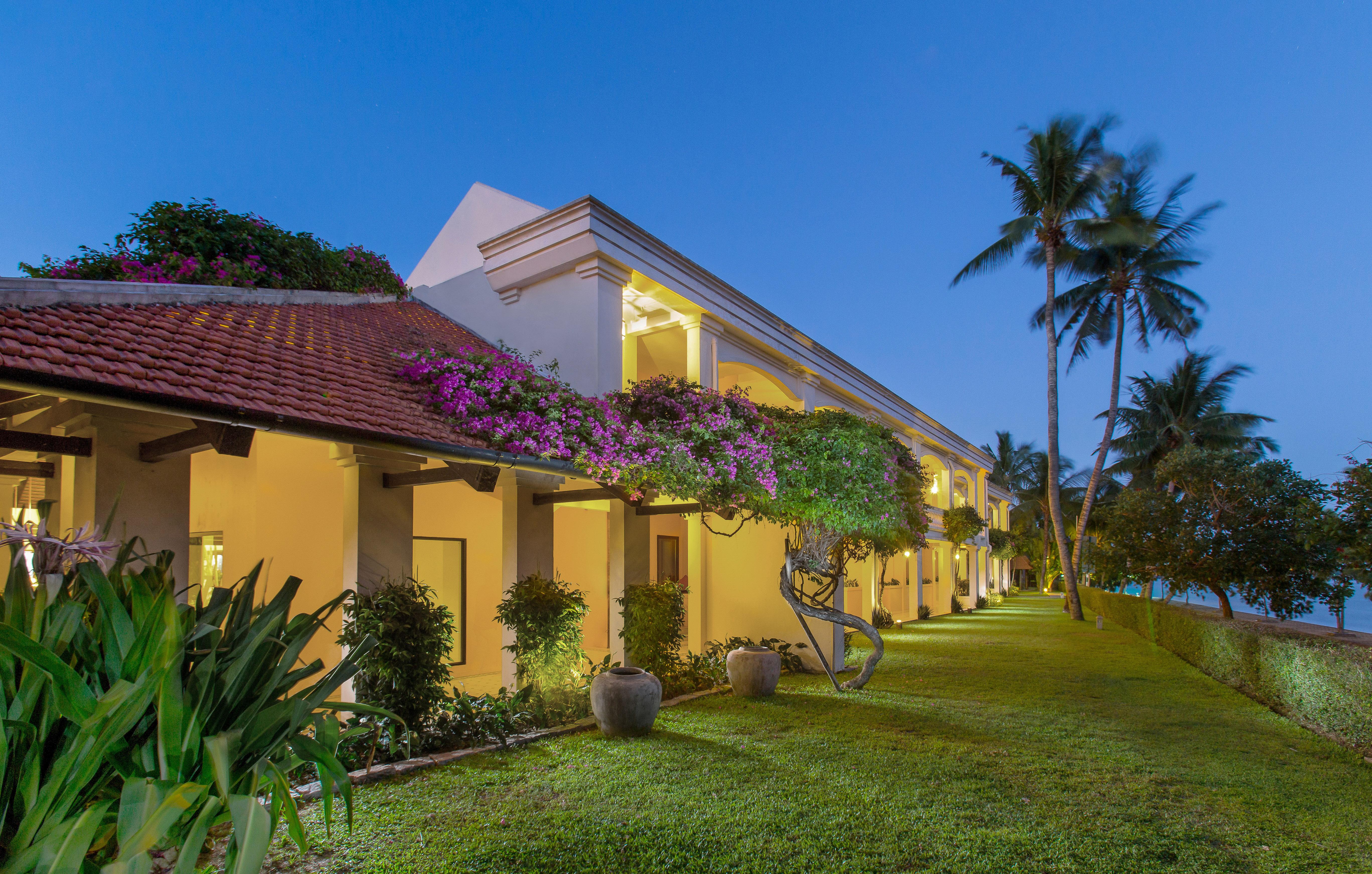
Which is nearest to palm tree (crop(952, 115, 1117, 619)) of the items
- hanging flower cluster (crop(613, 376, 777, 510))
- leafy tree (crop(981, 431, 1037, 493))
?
hanging flower cluster (crop(613, 376, 777, 510))

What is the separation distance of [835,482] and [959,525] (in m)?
17.7

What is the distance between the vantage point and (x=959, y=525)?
24422mm

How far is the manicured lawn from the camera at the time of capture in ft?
14.4

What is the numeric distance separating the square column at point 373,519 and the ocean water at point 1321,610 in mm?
11301

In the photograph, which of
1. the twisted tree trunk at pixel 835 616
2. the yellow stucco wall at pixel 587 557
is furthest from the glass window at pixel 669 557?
the twisted tree trunk at pixel 835 616

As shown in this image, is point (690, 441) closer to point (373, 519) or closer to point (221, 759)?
point (373, 519)

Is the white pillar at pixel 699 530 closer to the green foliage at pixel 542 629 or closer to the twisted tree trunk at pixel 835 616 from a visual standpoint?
the twisted tree trunk at pixel 835 616

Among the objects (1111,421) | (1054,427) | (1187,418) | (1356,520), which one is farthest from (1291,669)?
(1187,418)

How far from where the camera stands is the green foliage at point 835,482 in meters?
8.64

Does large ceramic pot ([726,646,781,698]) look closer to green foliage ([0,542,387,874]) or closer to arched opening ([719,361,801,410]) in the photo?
arched opening ([719,361,801,410])

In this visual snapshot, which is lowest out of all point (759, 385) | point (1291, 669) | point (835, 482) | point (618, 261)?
point (1291, 669)

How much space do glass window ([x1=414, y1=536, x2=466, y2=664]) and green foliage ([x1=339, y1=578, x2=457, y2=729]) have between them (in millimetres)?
4045

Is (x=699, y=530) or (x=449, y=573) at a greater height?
(x=699, y=530)

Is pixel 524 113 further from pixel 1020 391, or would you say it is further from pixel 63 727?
pixel 1020 391
